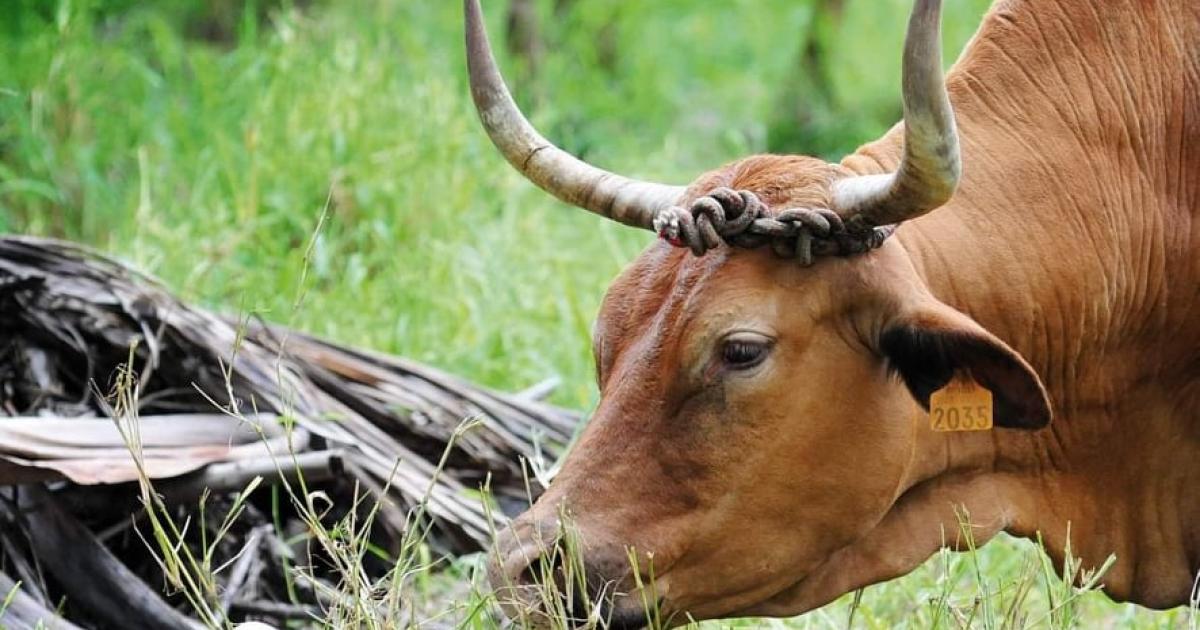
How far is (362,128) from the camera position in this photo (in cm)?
772

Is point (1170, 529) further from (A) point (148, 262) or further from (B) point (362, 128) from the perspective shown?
(B) point (362, 128)

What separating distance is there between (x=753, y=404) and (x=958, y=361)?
416mm

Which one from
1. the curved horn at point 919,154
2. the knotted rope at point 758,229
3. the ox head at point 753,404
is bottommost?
the ox head at point 753,404

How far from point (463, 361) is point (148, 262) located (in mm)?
1203

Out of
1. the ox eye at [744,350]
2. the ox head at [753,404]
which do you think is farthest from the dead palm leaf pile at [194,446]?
the ox eye at [744,350]

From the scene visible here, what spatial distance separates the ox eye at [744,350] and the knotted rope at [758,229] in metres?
0.19

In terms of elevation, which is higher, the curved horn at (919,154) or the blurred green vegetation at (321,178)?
the curved horn at (919,154)

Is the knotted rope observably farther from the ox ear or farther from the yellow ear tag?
the yellow ear tag

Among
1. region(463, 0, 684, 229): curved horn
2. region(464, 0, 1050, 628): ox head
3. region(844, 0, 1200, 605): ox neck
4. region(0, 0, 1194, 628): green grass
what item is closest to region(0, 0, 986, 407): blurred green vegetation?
region(0, 0, 1194, 628): green grass

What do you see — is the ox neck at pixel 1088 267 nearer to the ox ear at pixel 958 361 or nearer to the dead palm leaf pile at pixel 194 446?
the ox ear at pixel 958 361

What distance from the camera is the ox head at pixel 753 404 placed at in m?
3.50

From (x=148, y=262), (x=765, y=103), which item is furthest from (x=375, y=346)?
(x=765, y=103)

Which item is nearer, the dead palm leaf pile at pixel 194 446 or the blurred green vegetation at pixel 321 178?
the dead palm leaf pile at pixel 194 446

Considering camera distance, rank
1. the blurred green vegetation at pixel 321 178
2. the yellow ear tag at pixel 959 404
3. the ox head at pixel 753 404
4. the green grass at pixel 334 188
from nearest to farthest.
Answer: the ox head at pixel 753 404
the yellow ear tag at pixel 959 404
the green grass at pixel 334 188
the blurred green vegetation at pixel 321 178
